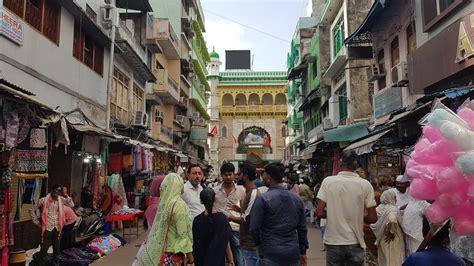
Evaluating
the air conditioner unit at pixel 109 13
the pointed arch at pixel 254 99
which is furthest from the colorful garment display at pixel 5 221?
the pointed arch at pixel 254 99

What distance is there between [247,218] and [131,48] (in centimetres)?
1315

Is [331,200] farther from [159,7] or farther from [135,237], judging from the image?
[159,7]

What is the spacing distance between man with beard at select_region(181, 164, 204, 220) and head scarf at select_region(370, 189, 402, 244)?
7.80ft

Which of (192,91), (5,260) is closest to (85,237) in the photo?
(5,260)

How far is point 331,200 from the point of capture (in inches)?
180

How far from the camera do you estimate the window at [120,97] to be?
16.5 meters

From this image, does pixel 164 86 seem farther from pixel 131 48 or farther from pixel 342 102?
pixel 342 102

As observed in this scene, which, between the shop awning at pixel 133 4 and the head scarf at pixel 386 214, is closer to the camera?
the head scarf at pixel 386 214

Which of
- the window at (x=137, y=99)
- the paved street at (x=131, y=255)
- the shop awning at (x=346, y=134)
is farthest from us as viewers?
the window at (x=137, y=99)

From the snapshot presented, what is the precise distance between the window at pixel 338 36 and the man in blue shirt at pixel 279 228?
54.6ft

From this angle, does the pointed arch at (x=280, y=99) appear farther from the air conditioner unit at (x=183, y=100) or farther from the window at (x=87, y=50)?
the window at (x=87, y=50)

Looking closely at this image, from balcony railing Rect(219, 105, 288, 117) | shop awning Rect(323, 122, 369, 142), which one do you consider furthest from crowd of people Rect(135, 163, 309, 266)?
balcony railing Rect(219, 105, 288, 117)

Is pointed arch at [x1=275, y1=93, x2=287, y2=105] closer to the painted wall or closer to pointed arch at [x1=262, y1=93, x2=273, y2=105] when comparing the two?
pointed arch at [x1=262, y1=93, x2=273, y2=105]

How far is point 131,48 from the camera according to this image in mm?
16922
